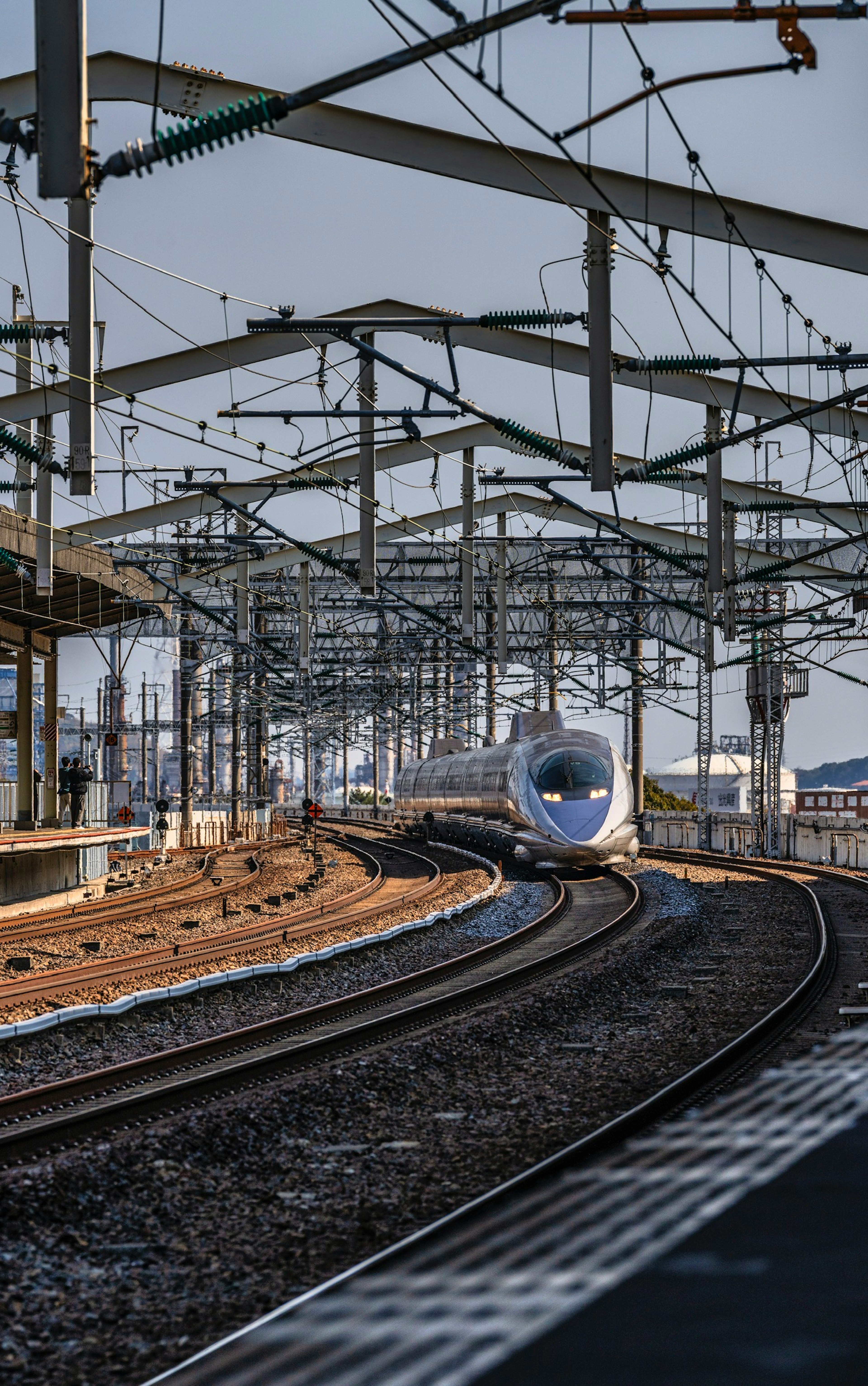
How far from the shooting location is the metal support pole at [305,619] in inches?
1168

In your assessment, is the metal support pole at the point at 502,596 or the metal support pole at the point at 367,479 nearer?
the metal support pole at the point at 367,479

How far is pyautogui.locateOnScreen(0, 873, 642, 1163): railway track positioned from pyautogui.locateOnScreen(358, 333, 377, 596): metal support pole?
211 inches

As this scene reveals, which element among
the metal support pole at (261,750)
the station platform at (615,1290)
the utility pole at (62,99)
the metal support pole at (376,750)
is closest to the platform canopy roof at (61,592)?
the utility pole at (62,99)

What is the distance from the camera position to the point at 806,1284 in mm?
5492

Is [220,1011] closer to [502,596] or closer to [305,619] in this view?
[502,596]

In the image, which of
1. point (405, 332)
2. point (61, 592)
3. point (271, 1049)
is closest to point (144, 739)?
point (61, 592)

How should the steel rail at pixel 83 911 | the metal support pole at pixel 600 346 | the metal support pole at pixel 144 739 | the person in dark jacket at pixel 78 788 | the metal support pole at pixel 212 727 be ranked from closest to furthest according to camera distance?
the metal support pole at pixel 600 346, the steel rail at pixel 83 911, the person in dark jacket at pixel 78 788, the metal support pole at pixel 212 727, the metal support pole at pixel 144 739

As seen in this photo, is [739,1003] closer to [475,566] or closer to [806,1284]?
[806,1284]

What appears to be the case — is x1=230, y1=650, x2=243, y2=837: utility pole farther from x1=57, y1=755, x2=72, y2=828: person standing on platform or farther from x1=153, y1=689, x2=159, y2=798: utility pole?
x1=57, y1=755, x2=72, y2=828: person standing on platform

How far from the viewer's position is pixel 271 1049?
440 inches

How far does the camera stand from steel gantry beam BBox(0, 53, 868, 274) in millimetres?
12734

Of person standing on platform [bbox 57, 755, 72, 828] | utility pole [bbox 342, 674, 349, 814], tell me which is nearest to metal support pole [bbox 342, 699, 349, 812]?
utility pole [bbox 342, 674, 349, 814]

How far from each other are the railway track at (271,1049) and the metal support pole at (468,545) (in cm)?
706

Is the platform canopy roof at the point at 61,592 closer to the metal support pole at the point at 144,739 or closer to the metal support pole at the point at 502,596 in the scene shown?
the metal support pole at the point at 502,596
